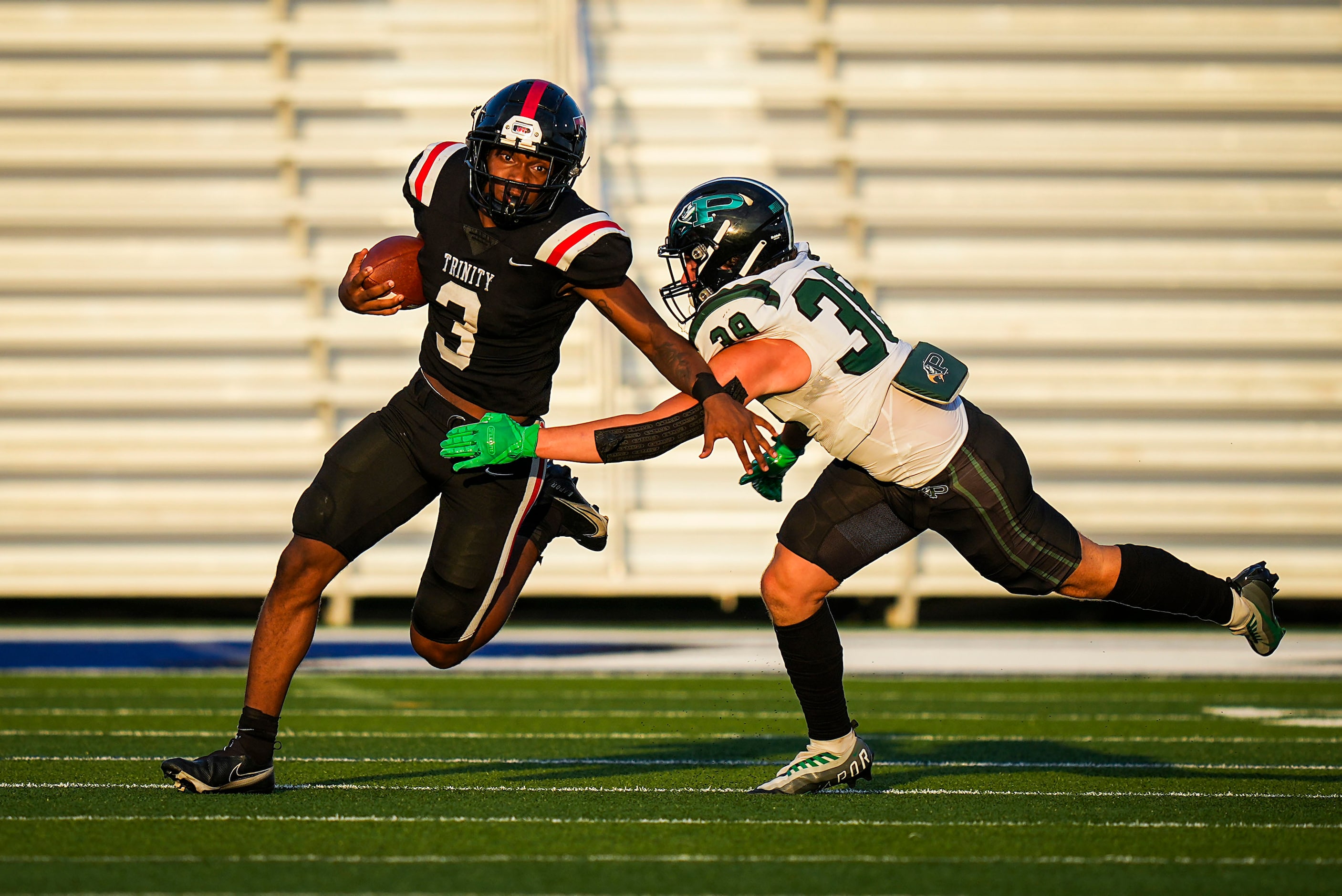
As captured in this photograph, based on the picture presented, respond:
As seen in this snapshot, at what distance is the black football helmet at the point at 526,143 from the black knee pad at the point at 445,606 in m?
0.94

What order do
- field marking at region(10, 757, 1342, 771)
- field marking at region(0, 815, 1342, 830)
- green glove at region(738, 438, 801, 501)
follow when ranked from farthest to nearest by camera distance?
field marking at region(10, 757, 1342, 771) → green glove at region(738, 438, 801, 501) → field marking at region(0, 815, 1342, 830)

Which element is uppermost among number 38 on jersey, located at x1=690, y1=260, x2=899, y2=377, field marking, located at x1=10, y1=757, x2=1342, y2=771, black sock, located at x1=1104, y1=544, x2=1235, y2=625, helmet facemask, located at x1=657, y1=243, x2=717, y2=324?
helmet facemask, located at x1=657, y1=243, x2=717, y2=324

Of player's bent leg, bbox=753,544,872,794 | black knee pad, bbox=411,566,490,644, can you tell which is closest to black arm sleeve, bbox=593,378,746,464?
player's bent leg, bbox=753,544,872,794

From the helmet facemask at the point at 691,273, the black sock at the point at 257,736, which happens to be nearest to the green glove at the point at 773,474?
the helmet facemask at the point at 691,273

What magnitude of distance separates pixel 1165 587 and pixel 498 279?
1818 millimetres

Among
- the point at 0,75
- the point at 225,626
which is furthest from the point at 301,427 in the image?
the point at 0,75

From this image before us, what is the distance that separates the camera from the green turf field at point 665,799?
8.75 feet

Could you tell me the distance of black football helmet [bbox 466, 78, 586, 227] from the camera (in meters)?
3.56

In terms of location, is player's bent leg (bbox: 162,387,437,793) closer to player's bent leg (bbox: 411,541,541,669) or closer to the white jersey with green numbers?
player's bent leg (bbox: 411,541,541,669)

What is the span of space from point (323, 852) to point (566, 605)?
23.0 feet

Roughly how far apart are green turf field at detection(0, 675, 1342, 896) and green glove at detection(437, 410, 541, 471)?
31.0 inches

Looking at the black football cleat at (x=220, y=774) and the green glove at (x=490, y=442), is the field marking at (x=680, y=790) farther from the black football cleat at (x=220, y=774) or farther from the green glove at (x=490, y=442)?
the green glove at (x=490, y=442)

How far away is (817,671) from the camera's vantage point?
364 centimetres

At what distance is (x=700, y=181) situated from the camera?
941 centimetres
